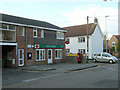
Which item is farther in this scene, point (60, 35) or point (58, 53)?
point (60, 35)

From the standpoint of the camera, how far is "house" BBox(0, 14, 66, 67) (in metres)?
18.8

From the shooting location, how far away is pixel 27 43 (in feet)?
66.9

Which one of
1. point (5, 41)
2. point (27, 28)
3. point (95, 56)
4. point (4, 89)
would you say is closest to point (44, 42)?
point (27, 28)

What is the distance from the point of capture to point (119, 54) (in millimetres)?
44656

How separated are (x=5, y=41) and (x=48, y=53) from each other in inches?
278

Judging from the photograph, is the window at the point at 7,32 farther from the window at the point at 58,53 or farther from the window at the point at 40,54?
the window at the point at 58,53

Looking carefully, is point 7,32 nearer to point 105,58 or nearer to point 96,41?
point 105,58

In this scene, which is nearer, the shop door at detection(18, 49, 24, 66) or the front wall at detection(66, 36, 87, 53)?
the shop door at detection(18, 49, 24, 66)

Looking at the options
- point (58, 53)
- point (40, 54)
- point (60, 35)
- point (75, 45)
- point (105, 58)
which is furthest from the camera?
point (75, 45)

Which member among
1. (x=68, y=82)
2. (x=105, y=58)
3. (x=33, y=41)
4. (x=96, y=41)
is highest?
(x=96, y=41)

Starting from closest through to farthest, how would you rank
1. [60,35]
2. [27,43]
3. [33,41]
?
[27,43]
[33,41]
[60,35]

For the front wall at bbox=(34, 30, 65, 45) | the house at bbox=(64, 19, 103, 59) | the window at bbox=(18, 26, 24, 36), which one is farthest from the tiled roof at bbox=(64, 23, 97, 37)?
the window at bbox=(18, 26, 24, 36)

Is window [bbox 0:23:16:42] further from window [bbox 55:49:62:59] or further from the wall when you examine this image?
the wall

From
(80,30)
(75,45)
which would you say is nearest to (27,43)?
(75,45)
